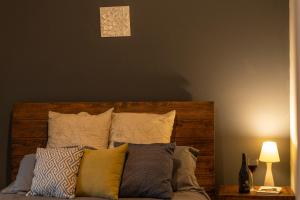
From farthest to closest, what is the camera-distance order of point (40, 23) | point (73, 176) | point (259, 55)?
point (40, 23) < point (259, 55) < point (73, 176)

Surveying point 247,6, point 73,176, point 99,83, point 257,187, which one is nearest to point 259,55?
point 247,6

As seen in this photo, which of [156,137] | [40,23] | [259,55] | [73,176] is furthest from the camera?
[40,23]

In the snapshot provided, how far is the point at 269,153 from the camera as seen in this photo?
420 centimetres

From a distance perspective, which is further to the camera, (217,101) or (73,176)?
(217,101)

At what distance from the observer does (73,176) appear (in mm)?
3701

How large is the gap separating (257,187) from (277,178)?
23cm

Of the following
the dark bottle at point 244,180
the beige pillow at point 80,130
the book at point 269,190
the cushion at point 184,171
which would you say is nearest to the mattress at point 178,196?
the cushion at point 184,171

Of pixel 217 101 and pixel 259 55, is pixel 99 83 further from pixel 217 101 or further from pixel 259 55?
pixel 259 55


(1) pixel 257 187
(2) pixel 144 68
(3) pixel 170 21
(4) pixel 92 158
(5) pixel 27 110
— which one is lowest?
(1) pixel 257 187

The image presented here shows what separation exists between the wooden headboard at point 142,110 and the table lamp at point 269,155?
39cm

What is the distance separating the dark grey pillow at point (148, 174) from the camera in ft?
11.9

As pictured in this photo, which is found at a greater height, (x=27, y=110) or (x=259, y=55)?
(x=259, y=55)

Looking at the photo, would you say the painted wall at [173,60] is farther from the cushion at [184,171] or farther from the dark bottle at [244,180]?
the cushion at [184,171]

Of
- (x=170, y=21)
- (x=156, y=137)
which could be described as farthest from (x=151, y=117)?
(x=170, y=21)
